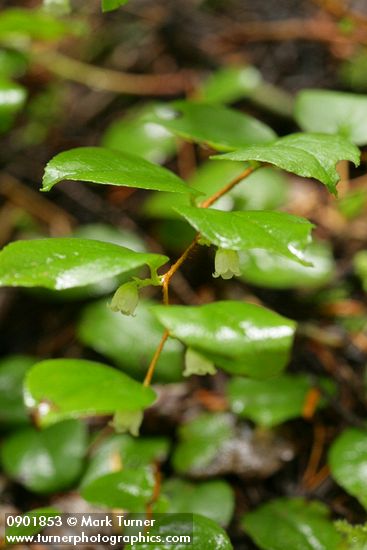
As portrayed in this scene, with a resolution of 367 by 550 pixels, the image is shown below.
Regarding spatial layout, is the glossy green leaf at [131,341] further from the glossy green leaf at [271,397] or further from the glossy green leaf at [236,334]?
the glossy green leaf at [236,334]

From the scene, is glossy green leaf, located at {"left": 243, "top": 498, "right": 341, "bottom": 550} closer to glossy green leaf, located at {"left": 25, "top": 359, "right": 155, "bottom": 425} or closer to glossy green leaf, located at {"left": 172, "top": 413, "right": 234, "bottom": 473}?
glossy green leaf, located at {"left": 172, "top": 413, "right": 234, "bottom": 473}

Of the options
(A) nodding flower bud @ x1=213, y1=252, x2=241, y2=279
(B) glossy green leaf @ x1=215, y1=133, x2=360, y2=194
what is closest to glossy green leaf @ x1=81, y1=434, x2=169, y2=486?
(A) nodding flower bud @ x1=213, y1=252, x2=241, y2=279

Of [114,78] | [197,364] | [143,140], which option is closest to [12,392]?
[197,364]

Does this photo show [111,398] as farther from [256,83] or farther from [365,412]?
[256,83]

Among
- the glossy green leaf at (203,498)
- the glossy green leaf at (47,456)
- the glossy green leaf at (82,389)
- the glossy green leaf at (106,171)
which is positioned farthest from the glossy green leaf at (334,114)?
the glossy green leaf at (47,456)

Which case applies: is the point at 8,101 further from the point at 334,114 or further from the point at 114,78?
the point at 114,78

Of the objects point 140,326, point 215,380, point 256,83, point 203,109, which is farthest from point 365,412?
point 256,83
